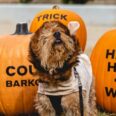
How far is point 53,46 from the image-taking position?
13.4 feet

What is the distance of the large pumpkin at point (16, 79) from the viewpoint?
202 inches

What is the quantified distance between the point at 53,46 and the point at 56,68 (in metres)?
0.22

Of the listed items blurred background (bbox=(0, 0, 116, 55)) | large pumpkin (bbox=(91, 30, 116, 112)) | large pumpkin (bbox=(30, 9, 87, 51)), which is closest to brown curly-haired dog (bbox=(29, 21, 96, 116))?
large pumpkin (bbox=(91, 30, 116, 112))

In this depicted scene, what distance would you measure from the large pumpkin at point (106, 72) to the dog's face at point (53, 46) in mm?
1195

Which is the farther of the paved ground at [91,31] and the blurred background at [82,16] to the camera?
the blurred background at [82,16]

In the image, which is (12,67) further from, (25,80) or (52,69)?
(52,69)

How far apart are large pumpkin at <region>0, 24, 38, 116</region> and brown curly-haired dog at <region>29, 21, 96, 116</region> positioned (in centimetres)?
64

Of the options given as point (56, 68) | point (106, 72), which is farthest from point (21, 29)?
point (56, 68)

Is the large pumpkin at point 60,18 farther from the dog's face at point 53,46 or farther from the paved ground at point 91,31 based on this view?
the dog's face at point 53,46

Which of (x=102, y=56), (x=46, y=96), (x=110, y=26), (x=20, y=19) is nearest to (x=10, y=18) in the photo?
(x=20, y=19)

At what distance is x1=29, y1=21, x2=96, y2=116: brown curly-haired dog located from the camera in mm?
4105

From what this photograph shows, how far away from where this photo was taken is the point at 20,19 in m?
12.7

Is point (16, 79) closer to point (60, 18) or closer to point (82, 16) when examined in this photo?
point (60, 18)

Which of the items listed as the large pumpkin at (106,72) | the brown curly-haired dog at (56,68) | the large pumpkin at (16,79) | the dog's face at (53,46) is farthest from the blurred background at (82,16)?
the dog's face at (53,46)
